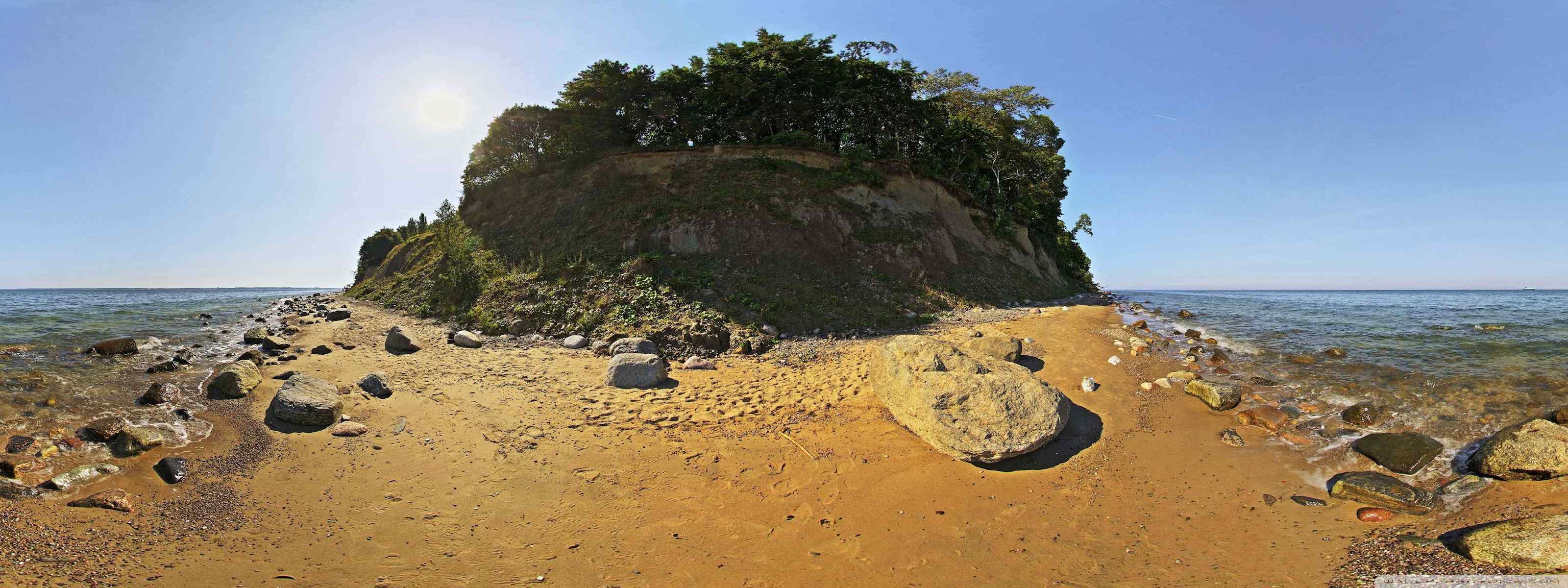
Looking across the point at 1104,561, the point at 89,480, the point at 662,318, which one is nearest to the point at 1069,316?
the point at 662,318

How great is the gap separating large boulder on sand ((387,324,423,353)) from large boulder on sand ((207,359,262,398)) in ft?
11.1

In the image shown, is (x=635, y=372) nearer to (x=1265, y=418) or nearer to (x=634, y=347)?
(x=634, y=347)

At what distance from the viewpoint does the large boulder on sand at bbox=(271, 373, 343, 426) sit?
22.5ft

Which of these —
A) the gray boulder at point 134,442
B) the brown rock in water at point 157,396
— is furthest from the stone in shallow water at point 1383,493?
the brown rock in water at point 157,396

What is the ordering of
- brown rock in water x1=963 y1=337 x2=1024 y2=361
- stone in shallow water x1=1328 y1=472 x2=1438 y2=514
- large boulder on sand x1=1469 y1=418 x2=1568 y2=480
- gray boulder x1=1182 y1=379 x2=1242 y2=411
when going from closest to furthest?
stone in shallow water x1=1328 y1=472 x2=1438 y2=514, large boulder on sand x1=1469 y1=418 x2=1568 y2=480, gray boulder x1=1182 y1=379 x2=1242 y2=411, brown rock in water x1=963 y1=337 x2=1024 y2=361

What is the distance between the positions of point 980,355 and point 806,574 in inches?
173

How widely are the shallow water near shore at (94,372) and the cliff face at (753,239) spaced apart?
253 inches

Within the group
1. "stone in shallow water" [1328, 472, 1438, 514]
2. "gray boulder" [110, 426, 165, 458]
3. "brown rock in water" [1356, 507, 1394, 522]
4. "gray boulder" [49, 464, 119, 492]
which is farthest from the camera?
"gray boulder" [110, 426, 165, 458]

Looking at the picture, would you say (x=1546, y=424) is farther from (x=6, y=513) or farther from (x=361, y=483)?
(x=6, y=513)

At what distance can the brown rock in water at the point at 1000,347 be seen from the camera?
946cm

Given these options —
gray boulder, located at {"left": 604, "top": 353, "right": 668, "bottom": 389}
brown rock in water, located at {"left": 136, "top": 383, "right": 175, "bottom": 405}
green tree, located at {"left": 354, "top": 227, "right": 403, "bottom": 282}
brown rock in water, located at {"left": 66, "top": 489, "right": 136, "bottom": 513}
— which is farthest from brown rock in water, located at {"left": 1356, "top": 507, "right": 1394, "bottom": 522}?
green tree, located at {"left": 354, "top": 227, "right": 403, "bottom": 282}

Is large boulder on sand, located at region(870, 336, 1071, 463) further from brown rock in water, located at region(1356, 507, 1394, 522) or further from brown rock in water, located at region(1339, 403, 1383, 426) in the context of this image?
brown rock in water, located at region(1339, 403, 1383, 426)

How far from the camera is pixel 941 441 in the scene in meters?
5.90

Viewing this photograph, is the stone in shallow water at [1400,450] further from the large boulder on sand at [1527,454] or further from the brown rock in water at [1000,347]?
the brown rock in water at [1000,347]
